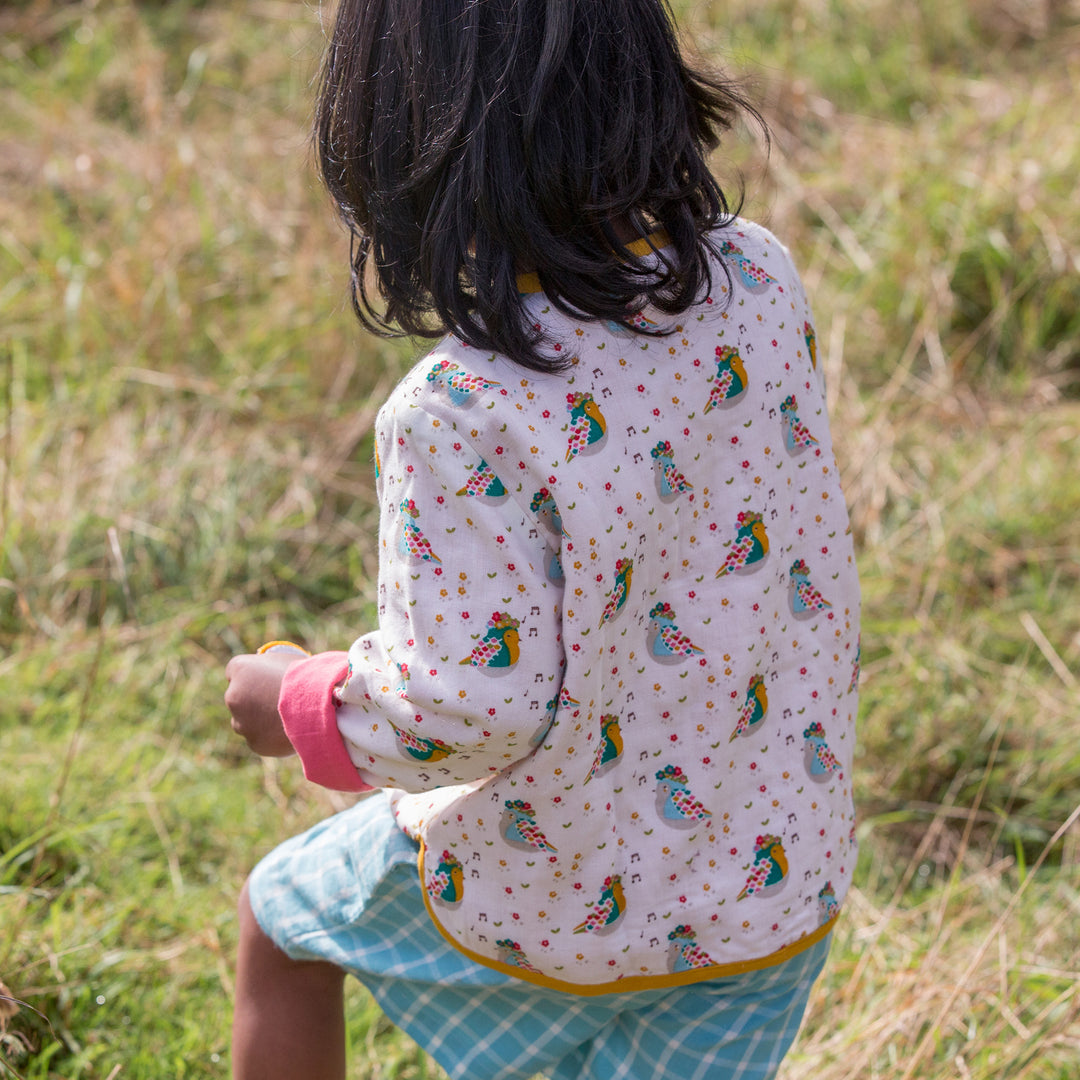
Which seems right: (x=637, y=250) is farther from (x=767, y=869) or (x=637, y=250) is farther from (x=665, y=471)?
(x=767, y=869)

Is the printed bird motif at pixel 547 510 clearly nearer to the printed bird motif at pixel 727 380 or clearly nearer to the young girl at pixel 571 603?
the young girl at pixel 571 603

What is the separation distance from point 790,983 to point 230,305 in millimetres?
2481

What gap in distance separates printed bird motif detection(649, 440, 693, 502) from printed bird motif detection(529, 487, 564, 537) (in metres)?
0.10

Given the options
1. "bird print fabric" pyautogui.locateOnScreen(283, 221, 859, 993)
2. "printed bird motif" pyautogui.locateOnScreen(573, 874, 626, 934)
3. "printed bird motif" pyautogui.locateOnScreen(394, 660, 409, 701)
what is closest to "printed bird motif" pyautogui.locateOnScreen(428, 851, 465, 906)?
"bird print fabric" pyautogui.locateOnScreen(283, 221, 859, 993)

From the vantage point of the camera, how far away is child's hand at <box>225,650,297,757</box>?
3.73 ft

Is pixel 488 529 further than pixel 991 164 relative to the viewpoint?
No

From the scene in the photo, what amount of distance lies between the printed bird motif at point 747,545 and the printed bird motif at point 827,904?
337 millimetres

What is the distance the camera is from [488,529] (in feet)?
3.11

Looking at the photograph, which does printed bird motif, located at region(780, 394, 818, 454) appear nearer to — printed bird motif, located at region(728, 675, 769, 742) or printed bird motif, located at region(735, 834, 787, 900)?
printed bird motif, located at region(728, 675, 769, 742)

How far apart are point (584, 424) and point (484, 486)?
98 millimetres

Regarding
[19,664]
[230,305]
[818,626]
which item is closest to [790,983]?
[818,626]

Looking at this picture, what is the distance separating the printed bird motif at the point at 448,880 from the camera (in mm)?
1125

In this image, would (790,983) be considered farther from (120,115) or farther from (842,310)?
(120,115)

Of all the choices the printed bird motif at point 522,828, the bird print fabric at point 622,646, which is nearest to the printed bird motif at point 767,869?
the bird print fabric at point 622,646
